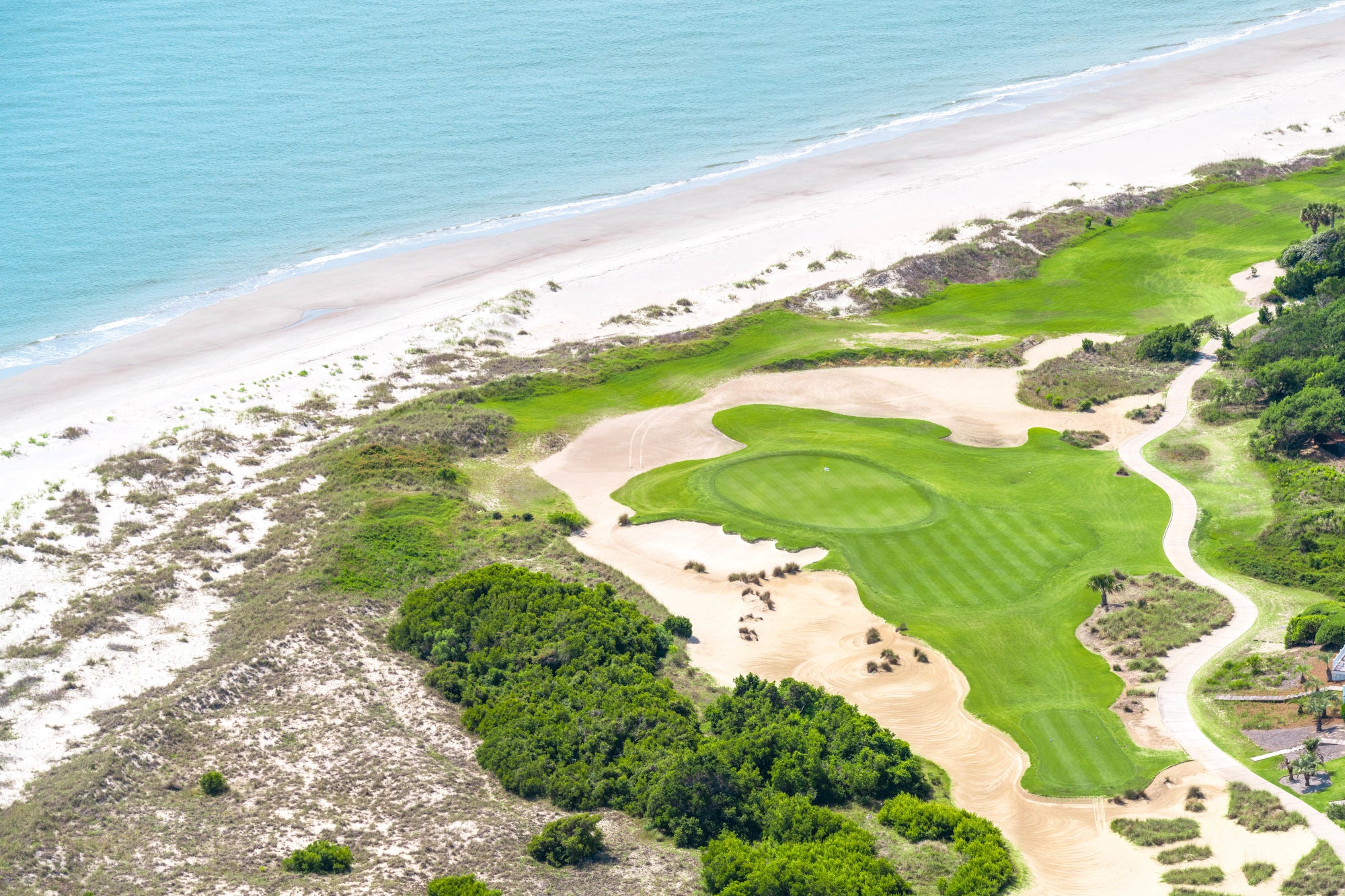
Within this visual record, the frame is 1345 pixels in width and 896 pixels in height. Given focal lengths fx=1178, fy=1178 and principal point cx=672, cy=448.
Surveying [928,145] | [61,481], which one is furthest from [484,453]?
[928,145]

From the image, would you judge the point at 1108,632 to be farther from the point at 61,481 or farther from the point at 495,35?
the point at 495,35

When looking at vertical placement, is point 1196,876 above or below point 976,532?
below

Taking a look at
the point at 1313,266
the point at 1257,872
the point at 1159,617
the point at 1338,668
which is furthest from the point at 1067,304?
the point at 1257,872

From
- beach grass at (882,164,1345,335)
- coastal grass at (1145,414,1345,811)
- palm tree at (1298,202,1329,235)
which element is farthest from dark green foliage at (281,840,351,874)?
palm tree at (1298,202,1329,235)

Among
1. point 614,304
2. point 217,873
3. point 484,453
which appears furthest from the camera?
point 614,304

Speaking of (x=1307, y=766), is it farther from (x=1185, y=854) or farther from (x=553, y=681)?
(x=553, y=681)

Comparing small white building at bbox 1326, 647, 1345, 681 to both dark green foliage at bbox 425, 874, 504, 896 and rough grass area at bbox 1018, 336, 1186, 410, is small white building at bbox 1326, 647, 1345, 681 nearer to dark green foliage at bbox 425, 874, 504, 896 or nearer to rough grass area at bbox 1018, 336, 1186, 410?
rough grass area at bbox 1018, 336, 1186, 410

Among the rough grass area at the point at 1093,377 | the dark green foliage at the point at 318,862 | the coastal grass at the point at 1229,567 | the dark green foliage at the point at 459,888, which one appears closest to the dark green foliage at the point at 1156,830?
the coastal grass at the point at 1229,567
